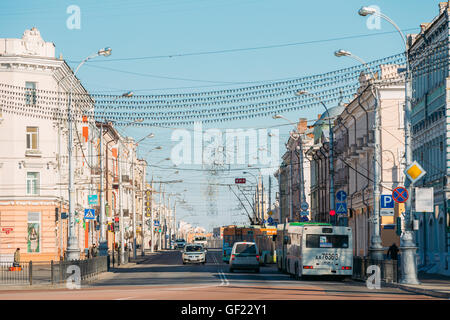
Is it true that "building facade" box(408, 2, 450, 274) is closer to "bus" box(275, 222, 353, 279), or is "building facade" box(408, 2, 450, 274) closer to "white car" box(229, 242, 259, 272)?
"bus" box(275, 222, 353, 279)

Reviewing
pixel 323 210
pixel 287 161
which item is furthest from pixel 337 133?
pixel 287 161

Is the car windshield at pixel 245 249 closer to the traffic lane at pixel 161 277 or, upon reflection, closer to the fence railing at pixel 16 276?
the traffic lane at pixel 161 277

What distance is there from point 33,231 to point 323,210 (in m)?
34.3

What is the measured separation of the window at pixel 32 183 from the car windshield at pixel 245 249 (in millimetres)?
19644

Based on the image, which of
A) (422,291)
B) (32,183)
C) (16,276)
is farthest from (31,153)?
(422,291)

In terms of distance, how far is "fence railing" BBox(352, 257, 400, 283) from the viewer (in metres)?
36.5

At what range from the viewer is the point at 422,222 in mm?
50906

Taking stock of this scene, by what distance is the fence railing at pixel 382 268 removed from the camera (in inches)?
1437

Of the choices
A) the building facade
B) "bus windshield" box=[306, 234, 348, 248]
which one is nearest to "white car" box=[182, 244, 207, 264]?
the building facade

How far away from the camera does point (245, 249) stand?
50844 mm

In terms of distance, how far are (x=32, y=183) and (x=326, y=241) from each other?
3000 cm

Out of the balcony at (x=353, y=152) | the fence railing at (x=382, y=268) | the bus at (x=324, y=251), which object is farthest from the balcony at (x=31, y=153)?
the fence railing at (x=382, y=268)

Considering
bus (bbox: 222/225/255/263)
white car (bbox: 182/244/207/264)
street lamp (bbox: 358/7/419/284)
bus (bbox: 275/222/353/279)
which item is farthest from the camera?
bus (bbox: 222/225/255/263)

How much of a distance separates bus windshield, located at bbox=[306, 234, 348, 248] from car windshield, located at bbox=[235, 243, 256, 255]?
10122 mm
